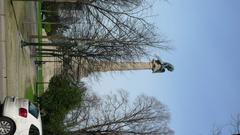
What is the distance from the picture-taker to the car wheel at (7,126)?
545 inches

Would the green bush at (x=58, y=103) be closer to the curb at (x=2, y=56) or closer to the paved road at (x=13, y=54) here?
the paved road at (x=13, y=54)

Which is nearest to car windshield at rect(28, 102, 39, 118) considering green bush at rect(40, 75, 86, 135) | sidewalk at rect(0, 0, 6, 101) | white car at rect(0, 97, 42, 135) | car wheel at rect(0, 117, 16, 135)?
white car at rect(0, 97, 42, 135)

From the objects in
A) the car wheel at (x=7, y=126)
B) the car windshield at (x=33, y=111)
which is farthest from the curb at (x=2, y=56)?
the car wheel at (x=7, y=126)

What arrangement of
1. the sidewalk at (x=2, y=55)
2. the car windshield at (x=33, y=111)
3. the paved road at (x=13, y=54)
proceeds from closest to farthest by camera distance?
the car windshield at (x=33, y=111)
the sidewalk at (x=2, y=55)
the paved road at (x=13, y=54)

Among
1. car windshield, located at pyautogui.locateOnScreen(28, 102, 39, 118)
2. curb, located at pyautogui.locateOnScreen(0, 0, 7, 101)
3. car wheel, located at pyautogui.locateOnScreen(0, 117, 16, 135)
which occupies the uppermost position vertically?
curb, located at pyautogui.locateOnScreen(0, 0, 7, 101)

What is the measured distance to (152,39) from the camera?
24.0 metres

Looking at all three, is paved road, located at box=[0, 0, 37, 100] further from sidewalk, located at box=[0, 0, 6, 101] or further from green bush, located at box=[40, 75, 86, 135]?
green bush, located at box=[40, 75, 86, 135]

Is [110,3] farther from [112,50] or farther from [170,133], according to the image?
[170,133]

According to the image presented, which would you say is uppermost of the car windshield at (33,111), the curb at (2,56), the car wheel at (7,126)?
the curb at (2,56)

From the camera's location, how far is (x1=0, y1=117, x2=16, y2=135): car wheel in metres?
13.9

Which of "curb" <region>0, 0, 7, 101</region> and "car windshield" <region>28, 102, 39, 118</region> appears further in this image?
"curb" <region>0, 0, 7, 101</region>

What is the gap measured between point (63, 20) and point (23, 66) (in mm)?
4300

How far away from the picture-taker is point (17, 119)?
1402 centimetres

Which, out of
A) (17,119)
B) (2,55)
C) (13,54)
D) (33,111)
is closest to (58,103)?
(13,54)
